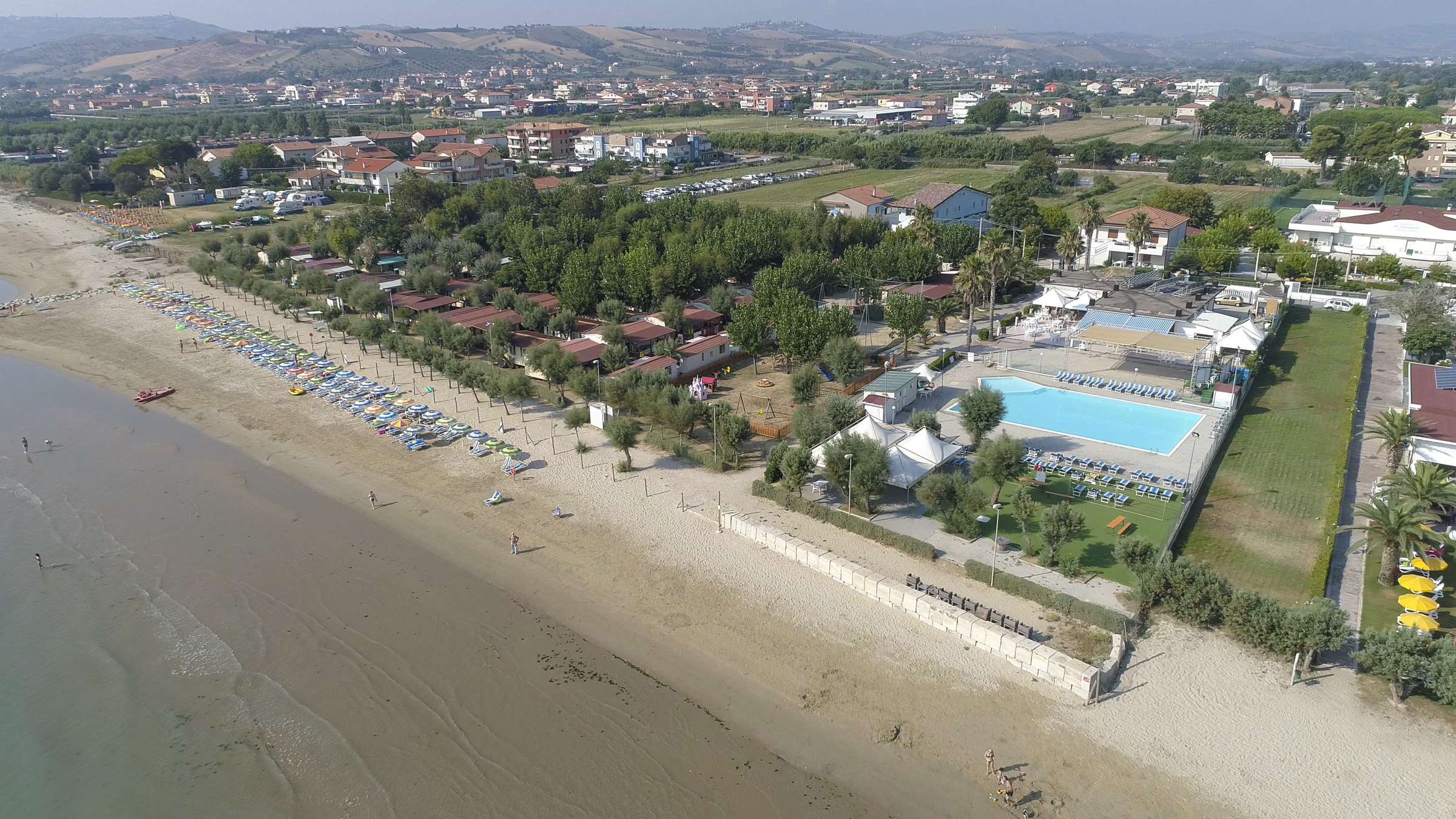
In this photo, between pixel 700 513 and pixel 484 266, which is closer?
pixel 700 513

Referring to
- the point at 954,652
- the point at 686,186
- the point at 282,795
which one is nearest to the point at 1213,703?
the point at 954,652

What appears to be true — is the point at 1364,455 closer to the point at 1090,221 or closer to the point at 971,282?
the point at 971,282

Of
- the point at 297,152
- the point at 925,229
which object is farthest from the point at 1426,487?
the point at 297,152

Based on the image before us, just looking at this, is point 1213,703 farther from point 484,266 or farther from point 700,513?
point 484,266

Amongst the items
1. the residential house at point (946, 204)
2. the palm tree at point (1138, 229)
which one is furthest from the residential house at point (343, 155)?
the palm tree at point (1138, 229)

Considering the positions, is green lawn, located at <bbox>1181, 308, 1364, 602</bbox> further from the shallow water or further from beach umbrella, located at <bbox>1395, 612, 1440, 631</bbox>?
the shallow water

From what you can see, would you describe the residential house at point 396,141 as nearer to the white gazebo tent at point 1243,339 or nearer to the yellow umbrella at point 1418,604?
the white gazebo tent at point 1243,339
